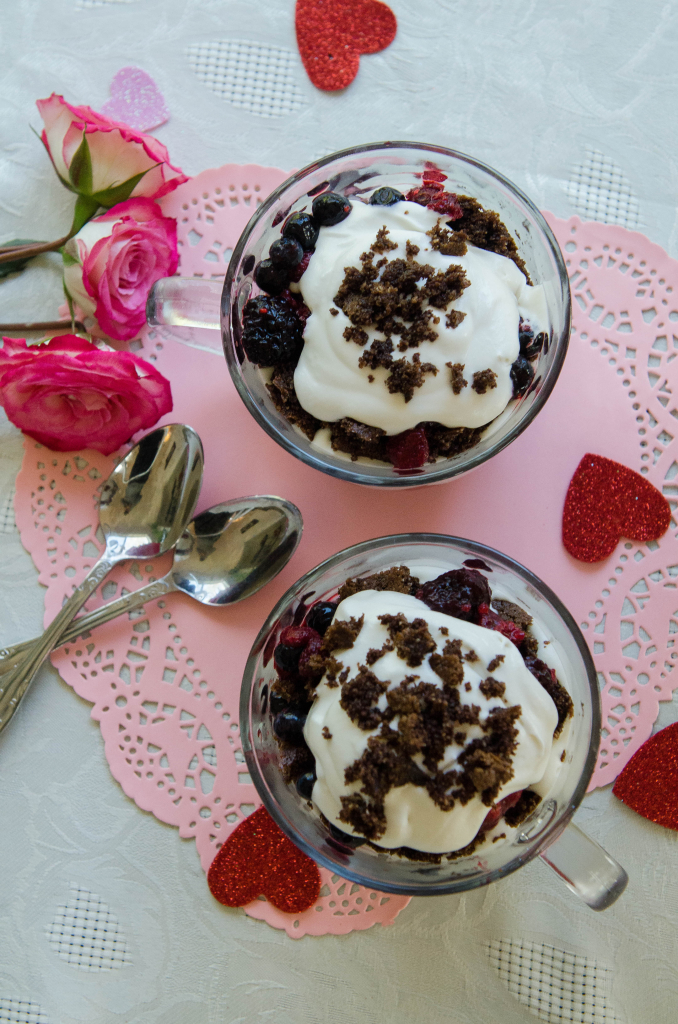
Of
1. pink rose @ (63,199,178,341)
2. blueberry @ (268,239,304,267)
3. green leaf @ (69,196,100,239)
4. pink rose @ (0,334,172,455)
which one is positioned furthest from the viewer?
green leaf @ (69,196,100,239)

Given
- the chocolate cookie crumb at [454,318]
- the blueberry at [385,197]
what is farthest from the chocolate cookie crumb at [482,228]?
the chocolate cookie crumb at [454,318]

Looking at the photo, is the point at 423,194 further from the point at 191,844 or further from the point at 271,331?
the point at 191,844

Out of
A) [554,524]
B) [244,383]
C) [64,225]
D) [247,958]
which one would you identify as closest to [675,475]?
[554,524]

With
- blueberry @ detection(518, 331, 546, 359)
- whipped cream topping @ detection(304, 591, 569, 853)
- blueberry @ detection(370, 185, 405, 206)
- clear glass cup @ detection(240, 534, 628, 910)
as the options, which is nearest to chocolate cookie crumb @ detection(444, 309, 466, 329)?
blueberry @ detection(518, 331, 546, 359)

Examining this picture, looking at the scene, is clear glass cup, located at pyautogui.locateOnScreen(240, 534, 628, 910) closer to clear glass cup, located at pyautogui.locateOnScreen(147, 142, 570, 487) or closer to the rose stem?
clear glass cup, located at pyautogui.locateOnScreen(147, 142, 570, 487)

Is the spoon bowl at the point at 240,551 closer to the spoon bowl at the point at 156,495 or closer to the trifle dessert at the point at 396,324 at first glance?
the spoon bowl at the point at 156,495

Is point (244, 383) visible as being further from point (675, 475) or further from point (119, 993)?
point (119, 993)
